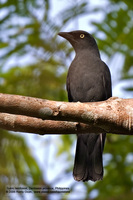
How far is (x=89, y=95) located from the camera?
20.0 feet

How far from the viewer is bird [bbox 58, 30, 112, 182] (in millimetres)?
5891

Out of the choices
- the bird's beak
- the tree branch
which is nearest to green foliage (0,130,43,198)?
the tree branch

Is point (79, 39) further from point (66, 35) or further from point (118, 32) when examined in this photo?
point (118, 32)

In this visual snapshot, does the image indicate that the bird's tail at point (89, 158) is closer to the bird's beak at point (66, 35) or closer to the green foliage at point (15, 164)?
the green foliage at point (15, 164)

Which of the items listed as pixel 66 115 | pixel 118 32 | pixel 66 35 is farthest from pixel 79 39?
pixel 66 115

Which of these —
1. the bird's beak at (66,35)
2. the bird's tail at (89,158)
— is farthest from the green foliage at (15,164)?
the bird's beak at (66,35)

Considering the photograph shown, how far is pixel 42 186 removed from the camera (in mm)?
6793

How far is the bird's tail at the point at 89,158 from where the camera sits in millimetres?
5844

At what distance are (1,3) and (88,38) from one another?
180cm

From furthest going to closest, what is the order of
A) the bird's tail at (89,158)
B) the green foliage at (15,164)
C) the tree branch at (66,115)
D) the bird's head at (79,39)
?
1. the bird's head at (79,39)
2. the green foliage at (15,164)
3. the bird's tail at (89,158)
4. the tree branch at (66,115)

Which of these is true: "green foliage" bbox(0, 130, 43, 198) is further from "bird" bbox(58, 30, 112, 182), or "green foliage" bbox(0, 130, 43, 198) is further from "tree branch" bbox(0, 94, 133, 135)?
"tree branch" bbox(0, 94, 133, 135)

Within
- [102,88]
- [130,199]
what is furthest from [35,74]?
[130,199]

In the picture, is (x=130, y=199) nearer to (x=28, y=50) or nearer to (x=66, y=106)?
(x=66, y=106)

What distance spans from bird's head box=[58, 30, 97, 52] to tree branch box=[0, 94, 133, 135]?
2284 millimetres
